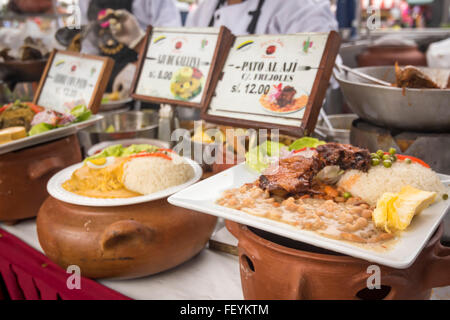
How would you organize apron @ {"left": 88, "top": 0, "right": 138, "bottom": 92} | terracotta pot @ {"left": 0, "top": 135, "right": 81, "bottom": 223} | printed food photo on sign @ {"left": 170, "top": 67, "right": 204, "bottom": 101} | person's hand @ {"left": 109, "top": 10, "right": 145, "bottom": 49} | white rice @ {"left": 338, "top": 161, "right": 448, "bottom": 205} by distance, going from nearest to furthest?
white rice @ {"left": 338, "top": 161, "right": 448, "bottom": 205} → terracotta pot @ {"left": 0, "top": 135, "right": 81, "bottom": 223} → printed food photo on sign @ {"left": 170, "top": 67, "right": 204, "bottom": 101} → person's hand @ {"left": 109, "top": 10, "right": 145, "bottom": 49} → apron @ {"left": 88, "top": 0, "right": 138, "bottom": 92}

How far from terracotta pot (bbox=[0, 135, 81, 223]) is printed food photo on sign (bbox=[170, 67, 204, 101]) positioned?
1.72 feet

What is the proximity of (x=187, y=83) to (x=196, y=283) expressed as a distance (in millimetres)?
810

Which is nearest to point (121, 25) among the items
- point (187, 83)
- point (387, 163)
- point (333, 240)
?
point (187, 83)

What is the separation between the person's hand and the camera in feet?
6.35

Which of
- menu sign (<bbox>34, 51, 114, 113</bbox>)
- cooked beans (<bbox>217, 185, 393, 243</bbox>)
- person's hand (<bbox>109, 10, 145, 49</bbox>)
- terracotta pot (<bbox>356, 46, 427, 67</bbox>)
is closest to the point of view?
cooked beans (<bbox>217, 185, 393, 243</bbox>)

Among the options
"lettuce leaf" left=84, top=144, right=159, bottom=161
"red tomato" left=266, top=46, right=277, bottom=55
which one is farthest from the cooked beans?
"red tomato" left=266, top=46, right=277, bottom=55

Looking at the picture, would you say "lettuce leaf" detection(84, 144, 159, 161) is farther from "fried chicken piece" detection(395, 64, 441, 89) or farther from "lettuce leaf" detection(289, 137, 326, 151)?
"fried chicken piece" detection(395, 64, 441, 89)

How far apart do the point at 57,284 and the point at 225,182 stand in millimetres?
636

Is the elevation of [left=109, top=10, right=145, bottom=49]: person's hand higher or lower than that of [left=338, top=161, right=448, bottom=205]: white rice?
higher

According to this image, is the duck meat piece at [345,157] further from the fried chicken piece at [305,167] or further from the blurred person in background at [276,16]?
the blurred person in background at [276,16]

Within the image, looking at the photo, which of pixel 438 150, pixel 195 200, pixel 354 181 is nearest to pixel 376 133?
pixel 438 150

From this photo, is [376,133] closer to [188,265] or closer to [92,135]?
[188,265]

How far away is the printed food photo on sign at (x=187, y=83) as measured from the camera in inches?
61.8

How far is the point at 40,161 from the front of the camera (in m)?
1.51
